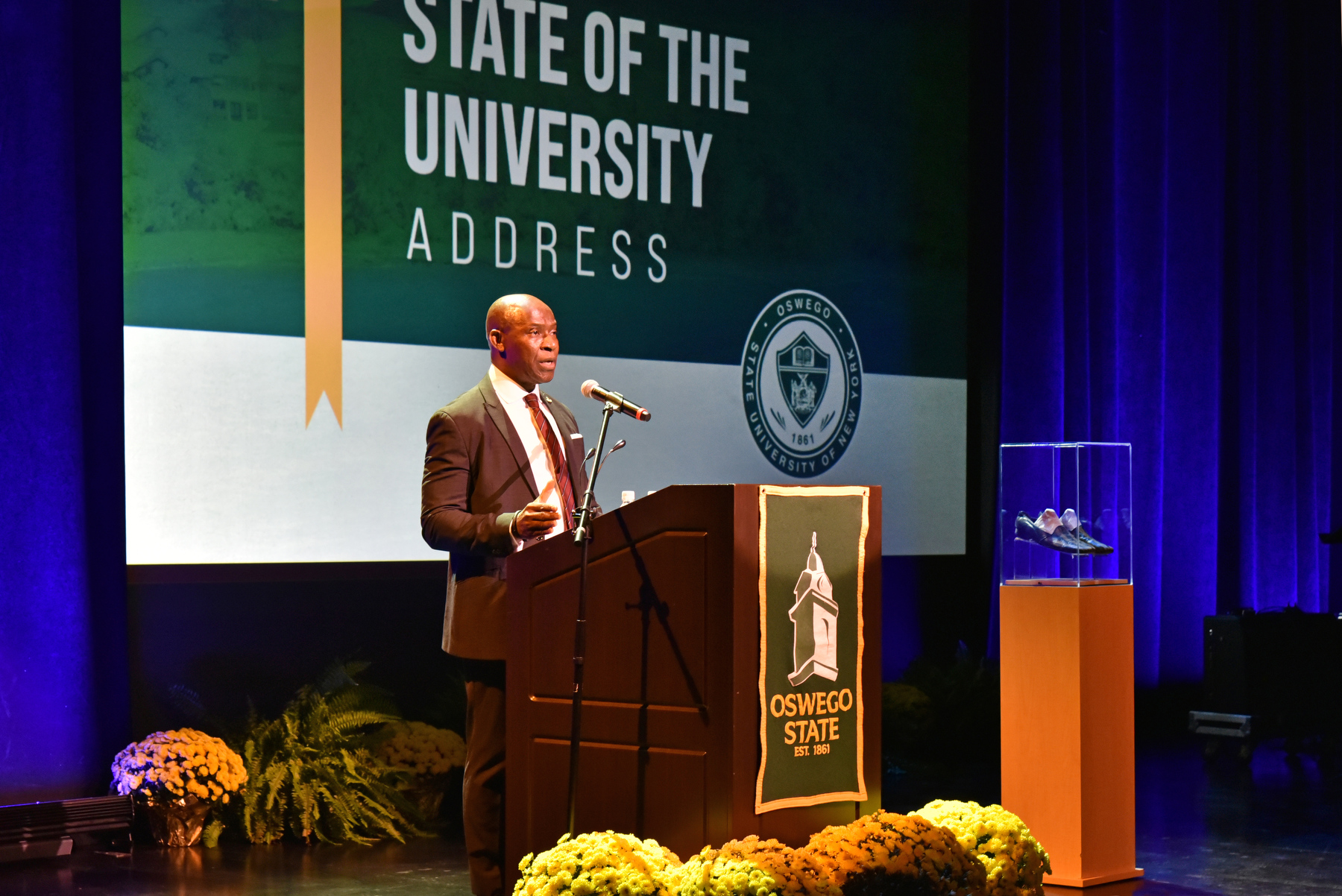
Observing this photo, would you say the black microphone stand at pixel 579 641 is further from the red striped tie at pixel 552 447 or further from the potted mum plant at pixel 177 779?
the potted mum plant at pixel 177 779

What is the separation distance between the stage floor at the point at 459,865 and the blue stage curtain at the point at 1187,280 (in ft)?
8.82

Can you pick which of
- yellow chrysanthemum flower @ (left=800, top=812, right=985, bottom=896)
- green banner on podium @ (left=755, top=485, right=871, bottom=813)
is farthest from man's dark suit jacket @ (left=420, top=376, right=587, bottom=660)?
yellow chrysanthemum flower @ (left=800, top=812, right=985, bottom=896)

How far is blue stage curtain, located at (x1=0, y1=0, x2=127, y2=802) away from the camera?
17.3ft

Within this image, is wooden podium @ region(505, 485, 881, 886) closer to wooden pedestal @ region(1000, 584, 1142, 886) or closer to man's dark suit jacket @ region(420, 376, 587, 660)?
man's dark suit jacket @ region(420, 376, 587, 660)

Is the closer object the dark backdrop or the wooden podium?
the wooden podium

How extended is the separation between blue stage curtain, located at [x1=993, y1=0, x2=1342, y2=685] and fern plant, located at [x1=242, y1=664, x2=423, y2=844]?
4041mm

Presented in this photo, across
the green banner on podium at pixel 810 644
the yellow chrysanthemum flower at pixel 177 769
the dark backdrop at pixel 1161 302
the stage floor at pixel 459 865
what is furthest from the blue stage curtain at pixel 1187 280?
the green banner on podium at pixel 810 644

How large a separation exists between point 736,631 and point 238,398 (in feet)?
9.78

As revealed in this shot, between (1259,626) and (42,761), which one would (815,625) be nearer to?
(42,761)

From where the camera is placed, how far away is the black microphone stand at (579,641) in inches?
135

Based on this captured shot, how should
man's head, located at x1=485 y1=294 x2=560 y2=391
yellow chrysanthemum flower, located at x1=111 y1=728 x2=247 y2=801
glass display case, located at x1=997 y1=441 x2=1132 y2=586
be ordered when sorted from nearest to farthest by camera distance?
man's head, located at x1=485 y1=294 x2=560 y2=391
glass display case, located at x1=997 y1=441 x2=1132 y2=586
yellow chrysanthemum flower, located at x1=111 y1=728 x2=247 y2=801

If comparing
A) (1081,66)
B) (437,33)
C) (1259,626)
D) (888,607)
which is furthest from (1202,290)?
(437,33)

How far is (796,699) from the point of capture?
11.2ft

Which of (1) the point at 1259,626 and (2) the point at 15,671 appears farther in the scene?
(1) the point at 1259,626
